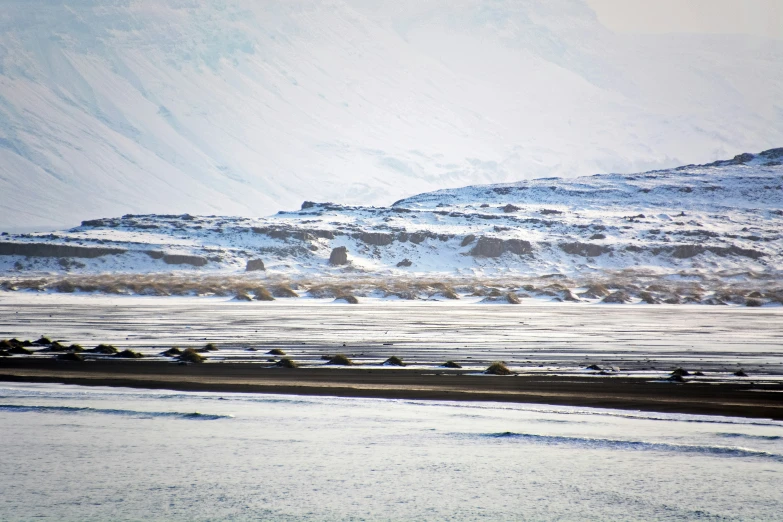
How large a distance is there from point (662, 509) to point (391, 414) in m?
5.72

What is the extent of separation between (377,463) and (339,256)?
382 feet

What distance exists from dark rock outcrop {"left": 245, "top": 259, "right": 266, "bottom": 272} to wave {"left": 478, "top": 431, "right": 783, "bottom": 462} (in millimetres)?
109150

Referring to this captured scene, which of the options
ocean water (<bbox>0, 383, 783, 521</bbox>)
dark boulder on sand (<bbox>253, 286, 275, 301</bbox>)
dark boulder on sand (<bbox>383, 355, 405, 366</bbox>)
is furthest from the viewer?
dark boulder on sand (<bbox>253, 286, 275, 301</bbox>)

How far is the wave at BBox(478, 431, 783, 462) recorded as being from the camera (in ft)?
33.0

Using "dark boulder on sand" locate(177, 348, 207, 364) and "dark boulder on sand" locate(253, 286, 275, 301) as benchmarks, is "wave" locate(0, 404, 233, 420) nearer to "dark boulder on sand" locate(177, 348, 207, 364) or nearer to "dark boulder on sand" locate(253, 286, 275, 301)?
"dark boulder on sand" locate(177, 348, 207, 364)

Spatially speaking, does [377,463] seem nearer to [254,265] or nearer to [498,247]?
[254,265]

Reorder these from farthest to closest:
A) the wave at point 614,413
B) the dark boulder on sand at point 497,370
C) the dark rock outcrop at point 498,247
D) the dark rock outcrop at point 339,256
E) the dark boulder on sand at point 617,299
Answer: the dark rock outcrop at point 498,247, the dark rock outcrop at point 339,256, the dark boulder on sand at point 617,299, the dark boulder on sand at point 497,370, the wave at point 614,413

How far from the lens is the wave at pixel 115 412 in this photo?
1275cm

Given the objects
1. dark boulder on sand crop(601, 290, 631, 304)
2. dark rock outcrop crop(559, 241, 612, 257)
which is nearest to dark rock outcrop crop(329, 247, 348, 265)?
dark rock outcrop crop(559, 241, 612, 257)

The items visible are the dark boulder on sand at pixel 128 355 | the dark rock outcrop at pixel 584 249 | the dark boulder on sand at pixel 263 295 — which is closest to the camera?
the dark boulder on sand at pixel 128 355

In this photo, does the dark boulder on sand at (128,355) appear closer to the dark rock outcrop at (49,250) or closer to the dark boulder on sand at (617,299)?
the dark boulder on sand at (617,299)

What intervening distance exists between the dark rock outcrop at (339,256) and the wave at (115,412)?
366 ft

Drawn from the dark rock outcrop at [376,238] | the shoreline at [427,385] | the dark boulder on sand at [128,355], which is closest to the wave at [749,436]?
the shoreline at [427,385]

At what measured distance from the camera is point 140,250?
124375mm
